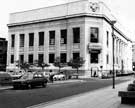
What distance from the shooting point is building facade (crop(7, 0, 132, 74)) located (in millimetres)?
59062

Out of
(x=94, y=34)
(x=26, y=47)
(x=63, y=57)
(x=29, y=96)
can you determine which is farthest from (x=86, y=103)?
(x=26, y=47)

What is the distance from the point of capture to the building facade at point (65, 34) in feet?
194

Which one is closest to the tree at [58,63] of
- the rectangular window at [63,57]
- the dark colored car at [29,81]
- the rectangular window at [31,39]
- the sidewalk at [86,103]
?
the rectangular window at [63,57]

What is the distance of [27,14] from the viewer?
71.1 m

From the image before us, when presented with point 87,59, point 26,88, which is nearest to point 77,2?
point 87,59

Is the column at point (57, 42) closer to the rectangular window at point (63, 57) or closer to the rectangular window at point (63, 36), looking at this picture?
the rectangular window at point (63, 36)

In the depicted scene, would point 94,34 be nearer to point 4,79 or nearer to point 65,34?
point 65,34

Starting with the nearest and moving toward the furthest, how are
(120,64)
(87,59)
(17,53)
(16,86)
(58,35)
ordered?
(16,86) → (87,59) → (58,35) → (17,53) → (120,64)

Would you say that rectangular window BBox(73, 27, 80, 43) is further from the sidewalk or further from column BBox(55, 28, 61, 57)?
the sidewalk

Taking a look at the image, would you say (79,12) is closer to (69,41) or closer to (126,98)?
(69,41)

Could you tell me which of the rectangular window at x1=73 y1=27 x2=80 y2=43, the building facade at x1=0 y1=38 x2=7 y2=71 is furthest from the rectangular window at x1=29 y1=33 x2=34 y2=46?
the building facade at x1=0 y1=38 x2=7 y2=71

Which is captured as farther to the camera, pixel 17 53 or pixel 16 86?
pixel 17 53

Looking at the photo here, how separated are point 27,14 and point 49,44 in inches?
515

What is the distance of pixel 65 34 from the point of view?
63.1 metres
